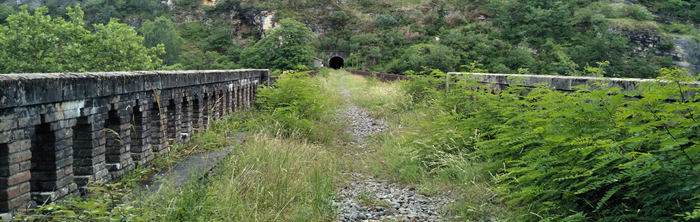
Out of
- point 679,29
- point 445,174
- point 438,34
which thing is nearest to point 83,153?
point 445,174

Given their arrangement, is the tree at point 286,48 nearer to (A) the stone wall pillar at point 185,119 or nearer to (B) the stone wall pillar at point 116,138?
(A) the stone wall pillar at point 185,119

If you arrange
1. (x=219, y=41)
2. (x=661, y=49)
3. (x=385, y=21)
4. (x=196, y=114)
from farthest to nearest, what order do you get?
(x=219, y=41)
(x=385, y=21)
(x=661, y=49)
(x=196, y=114)

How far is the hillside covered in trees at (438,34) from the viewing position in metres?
36.4

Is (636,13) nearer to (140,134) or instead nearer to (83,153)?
(140,134)

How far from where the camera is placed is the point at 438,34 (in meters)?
55.4

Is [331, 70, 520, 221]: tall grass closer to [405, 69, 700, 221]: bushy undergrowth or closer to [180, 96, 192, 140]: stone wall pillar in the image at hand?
[405, 69, 700, 221]: bushy undergrowth

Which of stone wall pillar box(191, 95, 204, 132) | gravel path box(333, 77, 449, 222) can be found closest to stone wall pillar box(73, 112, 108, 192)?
gravel path box(333, 77, 449, 222)

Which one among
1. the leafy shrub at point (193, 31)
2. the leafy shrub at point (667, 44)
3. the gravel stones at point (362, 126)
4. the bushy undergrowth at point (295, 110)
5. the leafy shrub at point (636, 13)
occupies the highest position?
the leafy shrub at point (636, 13)

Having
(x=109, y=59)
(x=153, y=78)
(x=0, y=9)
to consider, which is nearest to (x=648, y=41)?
(x=109, y=59)

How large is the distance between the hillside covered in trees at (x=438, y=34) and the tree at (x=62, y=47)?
0.27m

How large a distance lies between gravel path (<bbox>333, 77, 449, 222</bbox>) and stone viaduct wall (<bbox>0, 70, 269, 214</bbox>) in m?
1.91

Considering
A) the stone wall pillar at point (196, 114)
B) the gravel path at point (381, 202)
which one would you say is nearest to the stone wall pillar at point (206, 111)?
the stone wall pillar at point (196, 114)

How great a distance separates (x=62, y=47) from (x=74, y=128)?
32.1 meters

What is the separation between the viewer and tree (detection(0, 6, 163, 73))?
26812 mm
